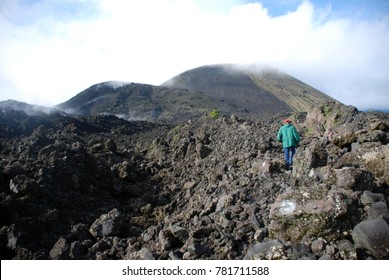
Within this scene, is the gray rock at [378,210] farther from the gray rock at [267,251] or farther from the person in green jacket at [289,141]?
the person in green jacket at [289,141]

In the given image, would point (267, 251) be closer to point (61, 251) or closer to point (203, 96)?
point (61, 251)

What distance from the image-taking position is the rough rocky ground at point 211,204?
4547mm

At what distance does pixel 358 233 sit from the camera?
4.32 metres

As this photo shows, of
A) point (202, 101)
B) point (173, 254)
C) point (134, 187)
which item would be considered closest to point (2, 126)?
point (134, 187)

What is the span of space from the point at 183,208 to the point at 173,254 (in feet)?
10.1

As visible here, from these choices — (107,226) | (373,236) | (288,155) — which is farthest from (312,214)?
(288,155)

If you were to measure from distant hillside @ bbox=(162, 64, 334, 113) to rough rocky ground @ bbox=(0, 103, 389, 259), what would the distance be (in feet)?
172

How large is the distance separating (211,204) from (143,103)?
183 ft

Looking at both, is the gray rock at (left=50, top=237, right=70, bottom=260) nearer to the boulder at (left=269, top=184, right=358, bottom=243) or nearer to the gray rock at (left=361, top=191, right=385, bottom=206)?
the boulder at (left=269, top=184, right=358, bottom=243)

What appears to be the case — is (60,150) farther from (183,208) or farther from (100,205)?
(183,208)

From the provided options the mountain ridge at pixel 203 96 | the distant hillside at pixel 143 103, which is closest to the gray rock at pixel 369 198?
the mountain ridge at pixel 203 96

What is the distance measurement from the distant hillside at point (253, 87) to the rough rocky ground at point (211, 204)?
52499 millimetres

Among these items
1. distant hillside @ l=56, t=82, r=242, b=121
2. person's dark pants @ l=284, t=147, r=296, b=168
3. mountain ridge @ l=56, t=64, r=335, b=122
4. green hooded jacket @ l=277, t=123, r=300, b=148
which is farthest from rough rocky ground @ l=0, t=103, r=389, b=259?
distant hillside @ l=56, t=82, r=242, b=121

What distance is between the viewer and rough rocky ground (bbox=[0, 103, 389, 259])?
455 centimetres
